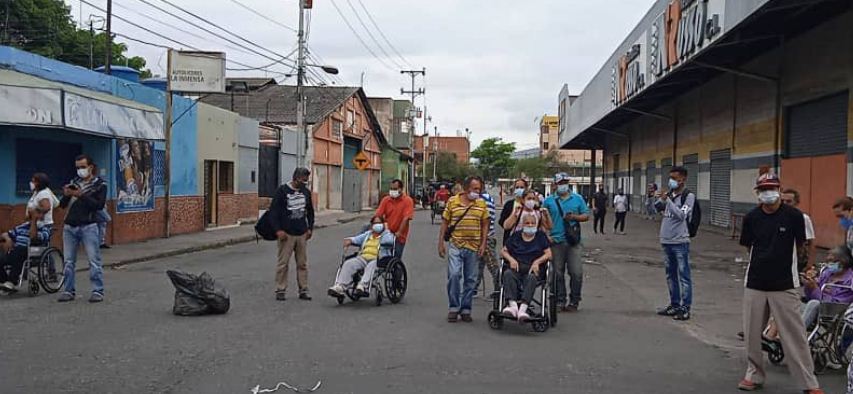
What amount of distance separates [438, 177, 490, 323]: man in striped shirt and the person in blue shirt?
1.30m

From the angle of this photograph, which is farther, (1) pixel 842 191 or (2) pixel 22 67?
(1) pixel 842 191

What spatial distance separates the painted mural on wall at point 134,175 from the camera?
67.9 ft

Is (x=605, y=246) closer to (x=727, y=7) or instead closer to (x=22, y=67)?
(x=727, y=7)

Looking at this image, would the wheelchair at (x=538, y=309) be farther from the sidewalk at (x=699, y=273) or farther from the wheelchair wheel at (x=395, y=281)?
the wheelchair wheel at (x=395, y=281)

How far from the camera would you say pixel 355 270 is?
11.5 m

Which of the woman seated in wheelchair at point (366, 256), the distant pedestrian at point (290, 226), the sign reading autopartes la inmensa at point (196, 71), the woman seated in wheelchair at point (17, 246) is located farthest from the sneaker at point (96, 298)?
the sign reading autopartes la inmensa at point (196, 71)

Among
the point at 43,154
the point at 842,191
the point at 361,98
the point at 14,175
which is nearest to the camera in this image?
the point at 14,175

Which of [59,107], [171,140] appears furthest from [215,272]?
[171,140]

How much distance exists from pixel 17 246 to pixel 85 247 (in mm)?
1267

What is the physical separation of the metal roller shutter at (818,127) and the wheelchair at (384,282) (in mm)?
12070

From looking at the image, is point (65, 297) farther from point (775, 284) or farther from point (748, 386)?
point (775, 284)

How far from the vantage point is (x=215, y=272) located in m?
15.8

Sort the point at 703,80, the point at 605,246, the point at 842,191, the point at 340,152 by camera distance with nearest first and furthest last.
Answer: the point at 842,191 → the point at 605,246 → the point at 703,80 → the point at 340,152

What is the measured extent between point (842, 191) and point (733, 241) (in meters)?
6.35
